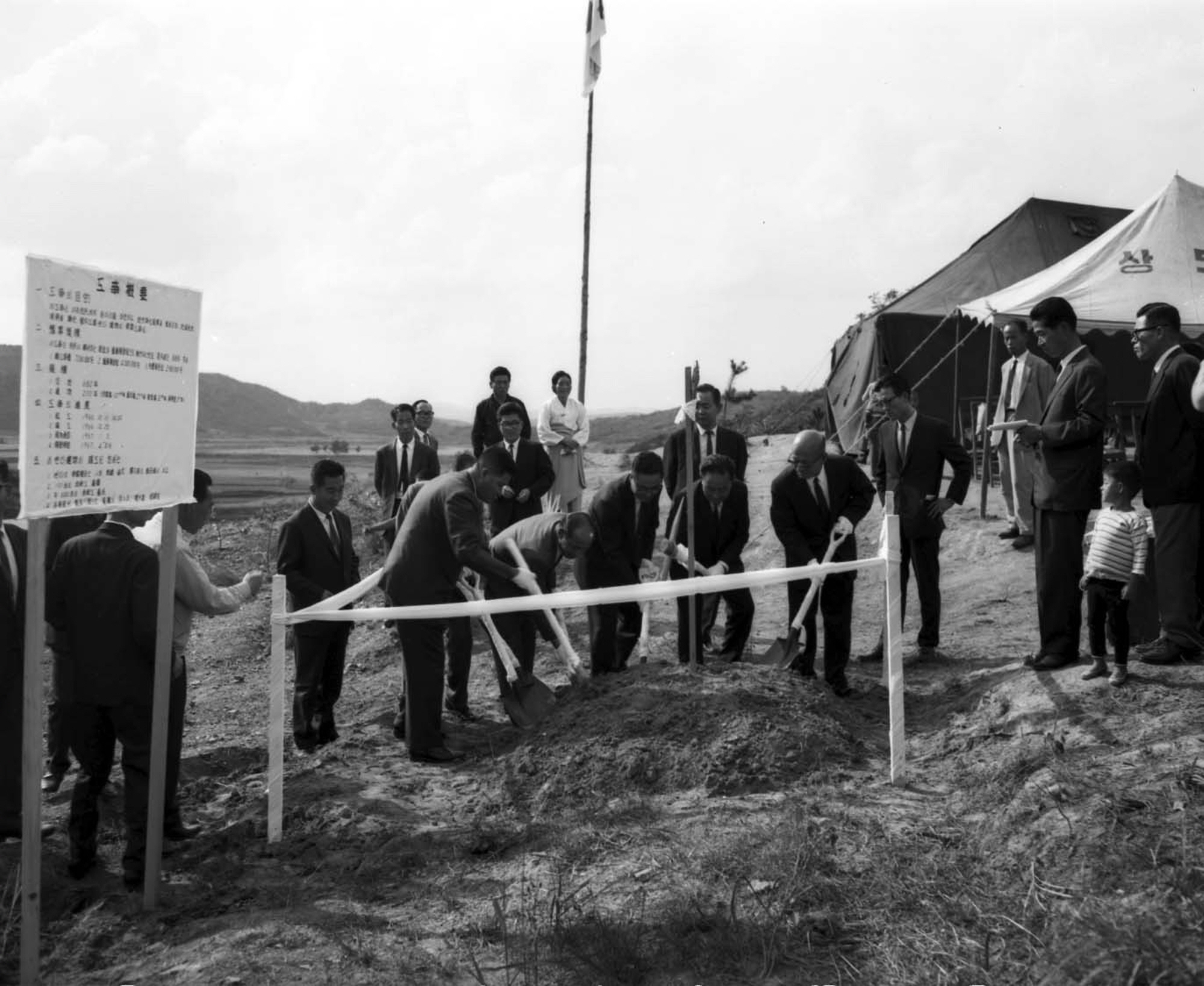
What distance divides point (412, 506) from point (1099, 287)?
25.8ft

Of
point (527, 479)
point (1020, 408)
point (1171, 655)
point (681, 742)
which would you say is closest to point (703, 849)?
point (681, 742)

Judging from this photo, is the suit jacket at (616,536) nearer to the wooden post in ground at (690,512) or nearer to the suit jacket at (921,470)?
the wooden post in ground at (690,512)

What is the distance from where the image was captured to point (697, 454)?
780 centimetres

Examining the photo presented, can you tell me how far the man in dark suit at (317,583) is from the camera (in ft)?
19.5

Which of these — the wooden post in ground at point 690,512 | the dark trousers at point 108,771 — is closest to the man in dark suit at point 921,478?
the wooden post in ground at point 690,512

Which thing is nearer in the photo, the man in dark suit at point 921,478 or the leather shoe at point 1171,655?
the leather shoe at point 1171,655

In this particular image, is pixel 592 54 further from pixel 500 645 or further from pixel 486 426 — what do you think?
pixel 500 645

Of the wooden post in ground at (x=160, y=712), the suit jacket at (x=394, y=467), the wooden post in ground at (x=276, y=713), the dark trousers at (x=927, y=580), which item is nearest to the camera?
the wooden post in ground at (x=160, y=712)

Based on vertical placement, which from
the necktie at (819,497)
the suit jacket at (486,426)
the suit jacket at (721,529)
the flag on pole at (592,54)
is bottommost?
the suit jacket at (721,529)

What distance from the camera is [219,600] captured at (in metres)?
4.59

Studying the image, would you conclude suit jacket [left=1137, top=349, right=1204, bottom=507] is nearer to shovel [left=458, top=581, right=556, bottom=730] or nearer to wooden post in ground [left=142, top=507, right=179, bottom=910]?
shovel [left=458, top=581, right=556, bottom=730]

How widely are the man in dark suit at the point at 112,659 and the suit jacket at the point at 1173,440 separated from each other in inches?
172

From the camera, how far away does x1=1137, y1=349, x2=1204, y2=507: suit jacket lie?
16.4 ft

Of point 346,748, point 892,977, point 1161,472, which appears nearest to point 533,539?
point 346,748
